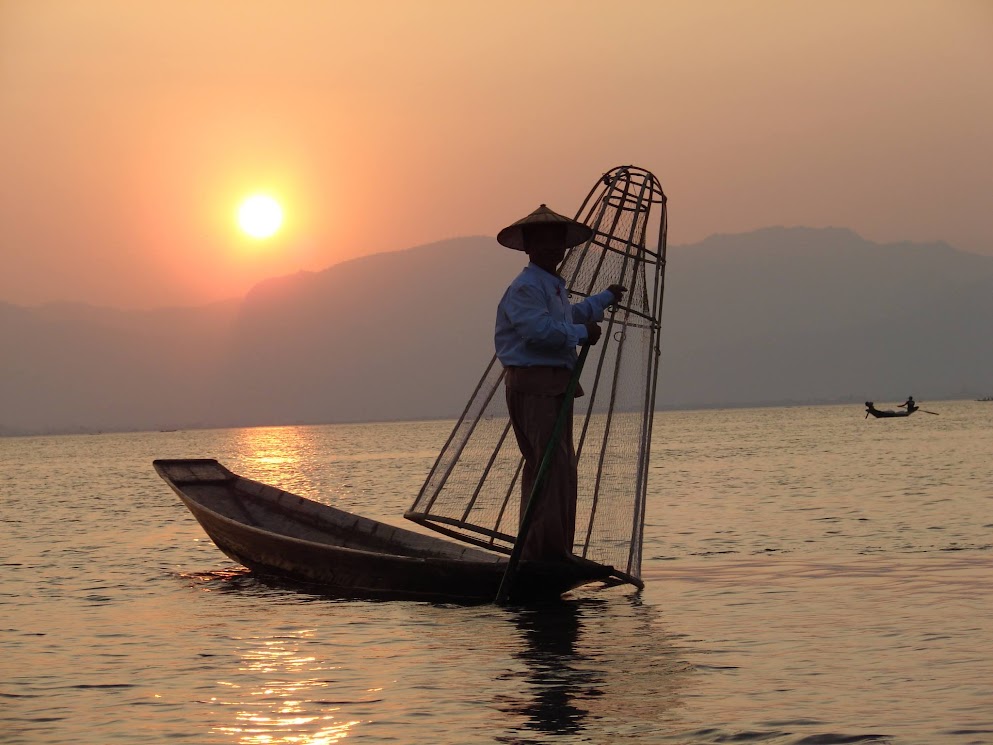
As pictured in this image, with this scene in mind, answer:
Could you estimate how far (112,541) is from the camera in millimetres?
17391

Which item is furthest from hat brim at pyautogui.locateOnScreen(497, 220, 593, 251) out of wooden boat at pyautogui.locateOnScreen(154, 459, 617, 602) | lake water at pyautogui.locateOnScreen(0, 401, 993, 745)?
lake water at pyautogui.locateOnScreen(0, 401, 993, 745)

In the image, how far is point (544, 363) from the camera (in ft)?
27.5

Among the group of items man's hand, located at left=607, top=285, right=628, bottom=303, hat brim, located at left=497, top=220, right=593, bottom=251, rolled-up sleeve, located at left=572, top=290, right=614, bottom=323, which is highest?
hat brim, located at left=497, top=220, right=593, bottom=251

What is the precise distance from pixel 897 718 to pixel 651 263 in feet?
14.2

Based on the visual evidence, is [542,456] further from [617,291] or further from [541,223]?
[541,223]

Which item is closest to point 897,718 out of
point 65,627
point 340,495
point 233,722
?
point 233,722

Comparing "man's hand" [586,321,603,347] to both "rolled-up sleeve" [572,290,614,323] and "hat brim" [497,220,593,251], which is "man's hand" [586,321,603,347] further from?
"hat brim" [497,220,593,251]

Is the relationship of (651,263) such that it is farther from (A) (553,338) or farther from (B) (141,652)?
(B) (141,652)

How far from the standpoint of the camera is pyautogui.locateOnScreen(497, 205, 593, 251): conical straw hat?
8250 mm

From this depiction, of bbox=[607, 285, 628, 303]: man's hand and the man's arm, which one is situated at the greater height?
bbox=[607, 285, 628, 303]: man's hand

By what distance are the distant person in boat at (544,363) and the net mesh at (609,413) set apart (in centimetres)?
51

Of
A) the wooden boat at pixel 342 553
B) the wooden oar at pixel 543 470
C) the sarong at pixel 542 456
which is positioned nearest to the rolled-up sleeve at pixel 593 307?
the wooden oar at pixel 543 470

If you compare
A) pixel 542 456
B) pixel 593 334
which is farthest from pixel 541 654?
pixel 593 334

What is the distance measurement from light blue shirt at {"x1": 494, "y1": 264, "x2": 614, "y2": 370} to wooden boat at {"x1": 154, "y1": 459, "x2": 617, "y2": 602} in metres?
1.32
